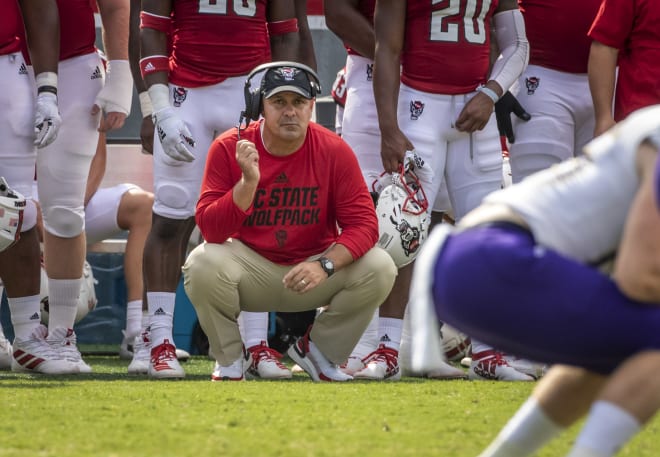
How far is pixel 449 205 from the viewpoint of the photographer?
6.08 meters

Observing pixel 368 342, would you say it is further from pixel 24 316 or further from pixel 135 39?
pixel 135 39

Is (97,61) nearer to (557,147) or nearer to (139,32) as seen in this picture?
(139,32)

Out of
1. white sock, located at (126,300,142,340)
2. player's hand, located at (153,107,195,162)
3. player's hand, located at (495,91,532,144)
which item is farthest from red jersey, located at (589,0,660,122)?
white sock, located at (126,300,142,340)

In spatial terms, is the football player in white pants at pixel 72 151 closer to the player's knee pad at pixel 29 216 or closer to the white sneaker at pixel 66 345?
the white sneaker at pixel 66 345

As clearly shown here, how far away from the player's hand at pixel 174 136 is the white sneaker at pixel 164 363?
0.75 m

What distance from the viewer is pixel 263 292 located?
5.04 metres

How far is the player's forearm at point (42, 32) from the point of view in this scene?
5.25 metres

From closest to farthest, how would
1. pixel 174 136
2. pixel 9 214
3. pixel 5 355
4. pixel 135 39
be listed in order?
pixel 9 214, pixel 174 136, pixel 135 39, pixel 5 355

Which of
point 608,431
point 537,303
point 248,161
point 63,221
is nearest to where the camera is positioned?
point 608,431

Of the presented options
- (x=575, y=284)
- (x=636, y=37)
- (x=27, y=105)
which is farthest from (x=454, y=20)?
(x=575, y=284)

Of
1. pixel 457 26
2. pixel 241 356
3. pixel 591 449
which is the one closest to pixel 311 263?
pixel 241 356

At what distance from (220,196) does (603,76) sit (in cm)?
152

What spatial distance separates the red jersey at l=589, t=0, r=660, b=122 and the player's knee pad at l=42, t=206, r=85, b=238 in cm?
228

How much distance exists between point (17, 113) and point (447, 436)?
8.38ft
